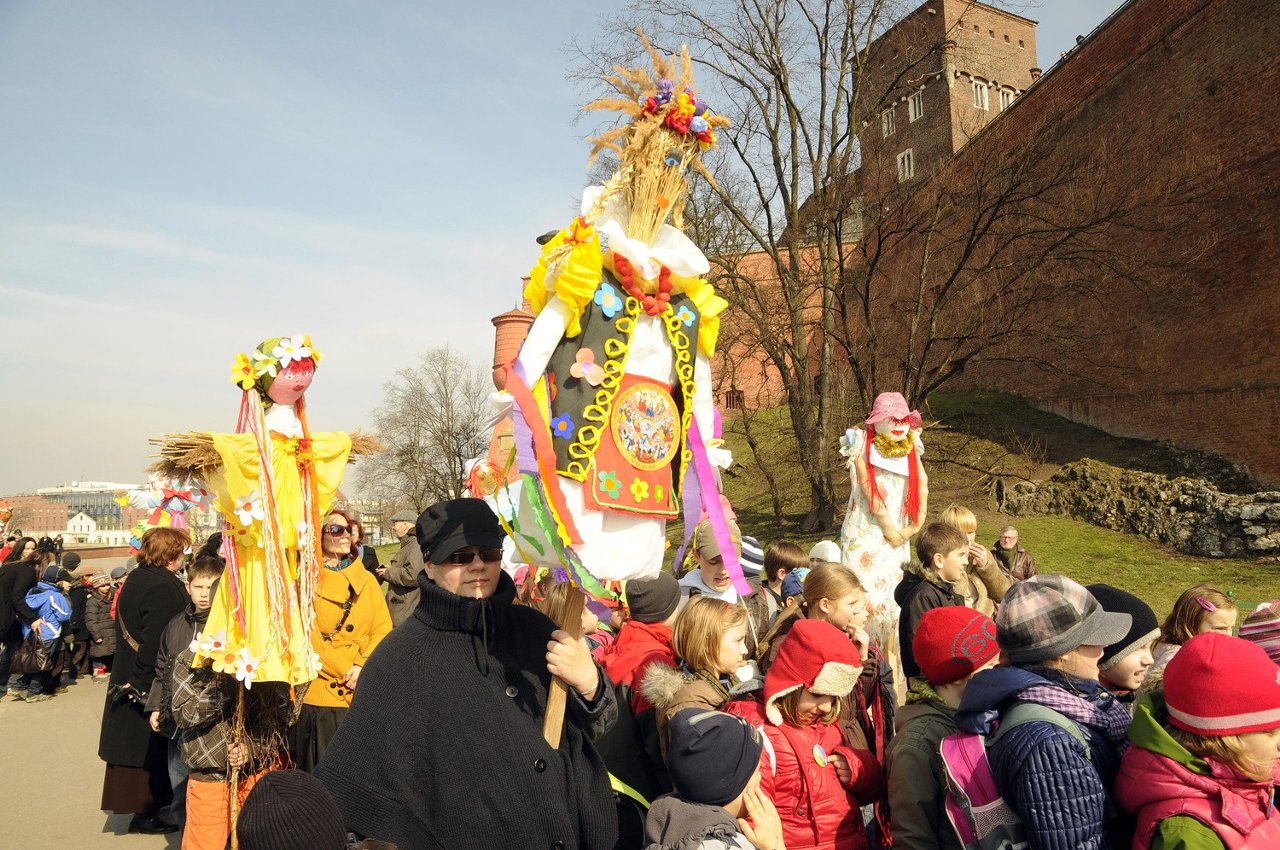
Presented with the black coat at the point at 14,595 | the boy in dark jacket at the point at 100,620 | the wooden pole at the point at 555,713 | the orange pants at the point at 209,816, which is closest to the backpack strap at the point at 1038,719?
the wooden pole at the point at 555,713

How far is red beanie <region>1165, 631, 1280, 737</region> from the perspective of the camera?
2197 millimetres

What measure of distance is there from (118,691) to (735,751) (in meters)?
5.54

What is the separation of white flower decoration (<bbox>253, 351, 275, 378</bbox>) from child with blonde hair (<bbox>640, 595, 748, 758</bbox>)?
2530mm

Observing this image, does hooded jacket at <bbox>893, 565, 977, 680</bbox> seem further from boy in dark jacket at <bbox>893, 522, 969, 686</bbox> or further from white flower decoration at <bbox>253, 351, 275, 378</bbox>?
white flower decoration at <bbox>253, 351, 275, 378</bbox>

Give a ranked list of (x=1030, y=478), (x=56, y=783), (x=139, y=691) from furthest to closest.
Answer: (x=1030, y=478) < (x=56, y=783) < (x=139, y=691)

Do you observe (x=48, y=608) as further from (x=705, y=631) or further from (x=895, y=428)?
(x=705, y=631)

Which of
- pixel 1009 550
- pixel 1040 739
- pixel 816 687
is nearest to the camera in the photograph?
pixel 1040 739

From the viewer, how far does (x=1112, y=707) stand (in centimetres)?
261

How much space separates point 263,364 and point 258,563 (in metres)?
1.04

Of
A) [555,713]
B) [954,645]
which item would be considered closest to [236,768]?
[555,713]

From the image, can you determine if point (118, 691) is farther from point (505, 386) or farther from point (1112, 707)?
point (1112, 707)

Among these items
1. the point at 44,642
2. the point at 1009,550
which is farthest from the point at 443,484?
the point at 1009,550

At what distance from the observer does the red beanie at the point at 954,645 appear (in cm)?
301

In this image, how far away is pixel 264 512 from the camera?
432 centimetres
